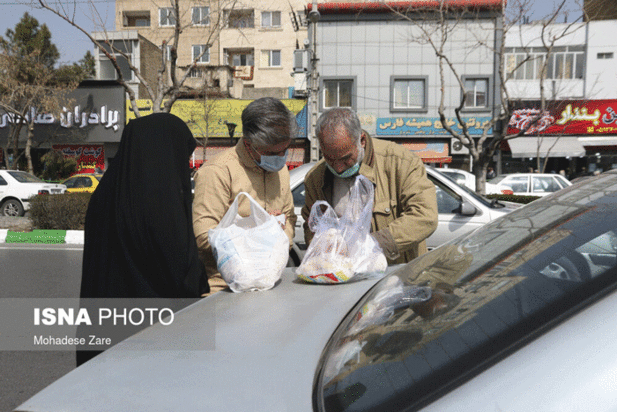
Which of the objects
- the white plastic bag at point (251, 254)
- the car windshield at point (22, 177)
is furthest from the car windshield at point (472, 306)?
the car windshield at point (22, 177)

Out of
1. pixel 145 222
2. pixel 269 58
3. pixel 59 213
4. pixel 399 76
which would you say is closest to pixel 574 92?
pixel 399 76

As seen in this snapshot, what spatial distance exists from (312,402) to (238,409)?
0.47 ft

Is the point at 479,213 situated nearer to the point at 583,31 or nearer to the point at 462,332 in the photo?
the point at 462,332

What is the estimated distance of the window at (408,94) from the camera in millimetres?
22234

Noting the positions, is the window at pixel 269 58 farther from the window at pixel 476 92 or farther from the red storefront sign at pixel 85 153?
the window at pixel 476 92

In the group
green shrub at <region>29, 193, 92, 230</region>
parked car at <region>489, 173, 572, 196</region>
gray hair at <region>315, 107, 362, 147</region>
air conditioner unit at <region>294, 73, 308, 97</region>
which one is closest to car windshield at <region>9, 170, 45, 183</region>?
green shrub at <region>29, 193, 92, 230</region>

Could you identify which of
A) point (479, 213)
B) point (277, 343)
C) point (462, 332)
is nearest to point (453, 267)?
point (462, 332)

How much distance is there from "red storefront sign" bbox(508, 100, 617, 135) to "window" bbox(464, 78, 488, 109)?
1524 mm

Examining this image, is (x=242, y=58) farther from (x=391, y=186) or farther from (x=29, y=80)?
(x=391, y=186)

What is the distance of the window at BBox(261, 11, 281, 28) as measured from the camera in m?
32.1

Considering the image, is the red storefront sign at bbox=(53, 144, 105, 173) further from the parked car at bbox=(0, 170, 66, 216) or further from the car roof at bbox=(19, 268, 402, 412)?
the car roof at bbox=(19, 268, 402, 412)

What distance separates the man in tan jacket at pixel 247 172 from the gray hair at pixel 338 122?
138mm

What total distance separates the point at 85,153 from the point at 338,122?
2469 centimetres

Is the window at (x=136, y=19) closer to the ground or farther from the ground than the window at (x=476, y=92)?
farther from the ground
